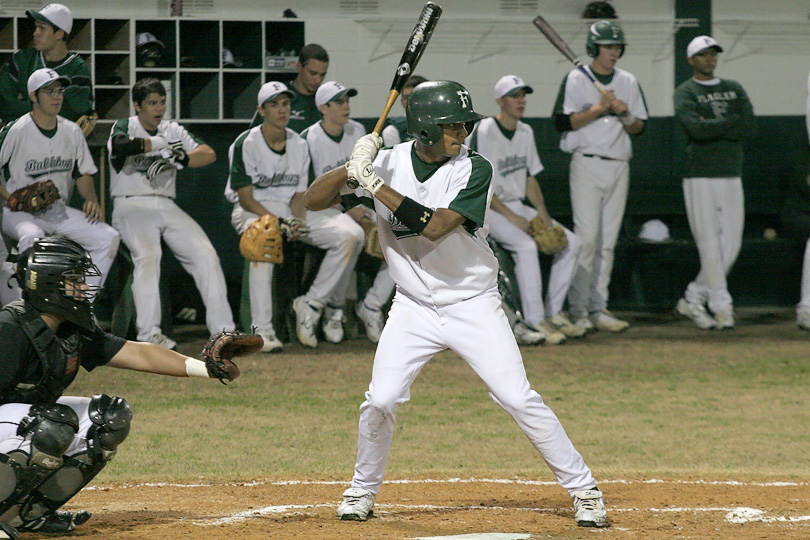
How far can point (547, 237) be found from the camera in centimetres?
884

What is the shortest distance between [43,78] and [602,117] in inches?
170

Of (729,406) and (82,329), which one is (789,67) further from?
(82,329)

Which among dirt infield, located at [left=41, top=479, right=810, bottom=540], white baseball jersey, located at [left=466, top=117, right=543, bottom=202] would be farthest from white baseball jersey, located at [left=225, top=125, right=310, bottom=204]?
dirt infield, located at [left=41, top=479, right=810, bottom=540]

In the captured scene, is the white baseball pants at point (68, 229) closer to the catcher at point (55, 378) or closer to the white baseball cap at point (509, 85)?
the white baseball cap at point (509, 85)

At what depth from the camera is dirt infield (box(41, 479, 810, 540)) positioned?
395 centimetres

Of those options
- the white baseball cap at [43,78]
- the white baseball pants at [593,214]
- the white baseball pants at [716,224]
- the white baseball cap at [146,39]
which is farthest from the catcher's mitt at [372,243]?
the white baseball pants at [716,224]

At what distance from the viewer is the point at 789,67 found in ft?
40.0

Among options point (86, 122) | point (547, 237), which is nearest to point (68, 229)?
point (86, 122)

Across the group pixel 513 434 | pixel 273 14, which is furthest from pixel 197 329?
pixel 513 434

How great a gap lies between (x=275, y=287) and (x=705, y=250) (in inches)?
144

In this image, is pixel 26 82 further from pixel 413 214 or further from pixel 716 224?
pixel 716 224

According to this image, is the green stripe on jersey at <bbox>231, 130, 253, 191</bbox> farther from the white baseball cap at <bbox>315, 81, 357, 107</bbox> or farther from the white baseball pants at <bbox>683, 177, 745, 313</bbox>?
the white baseball pants at <bbox>683, 177, 745, 313</bbox>

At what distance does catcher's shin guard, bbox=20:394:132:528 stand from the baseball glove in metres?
4.05

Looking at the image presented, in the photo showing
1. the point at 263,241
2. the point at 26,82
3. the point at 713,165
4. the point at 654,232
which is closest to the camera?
the point at 26,82
